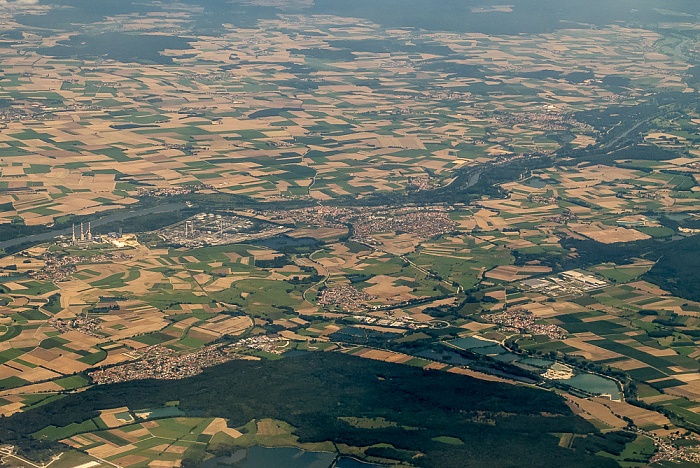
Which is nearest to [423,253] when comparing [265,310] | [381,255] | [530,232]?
[381,255]

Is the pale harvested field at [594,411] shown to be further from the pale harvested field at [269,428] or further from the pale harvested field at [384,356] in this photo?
the pale harvested field at [269,428]

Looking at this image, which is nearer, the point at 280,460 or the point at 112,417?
the point at 280,460

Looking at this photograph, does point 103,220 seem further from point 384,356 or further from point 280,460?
point 280,460

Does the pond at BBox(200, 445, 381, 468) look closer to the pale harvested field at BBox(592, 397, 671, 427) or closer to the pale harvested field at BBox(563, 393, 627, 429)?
the pale harvested field at BBox(563, 393, 627, 429)

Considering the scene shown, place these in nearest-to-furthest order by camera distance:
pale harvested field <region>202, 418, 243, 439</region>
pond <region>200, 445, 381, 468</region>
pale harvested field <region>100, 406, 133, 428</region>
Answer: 1. pond <region>200, 445, 381, 468</region>
2. pale harvested field <region>202, 418, 243, 439</region>
3. pale harvested field <region>100, 406, 133, 428</region>

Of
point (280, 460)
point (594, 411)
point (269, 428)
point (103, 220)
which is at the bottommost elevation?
point (103, 220)

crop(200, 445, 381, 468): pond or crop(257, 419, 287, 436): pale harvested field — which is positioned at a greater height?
crop(257, 419, 287, 436): pale harvested field

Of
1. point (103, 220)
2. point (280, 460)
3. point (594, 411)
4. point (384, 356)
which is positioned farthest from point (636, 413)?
point (103, 220)

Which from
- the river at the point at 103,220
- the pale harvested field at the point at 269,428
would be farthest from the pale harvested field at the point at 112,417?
the river at the point at 103,220

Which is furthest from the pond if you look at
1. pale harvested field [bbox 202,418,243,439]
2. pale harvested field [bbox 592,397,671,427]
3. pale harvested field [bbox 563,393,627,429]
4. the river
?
the river

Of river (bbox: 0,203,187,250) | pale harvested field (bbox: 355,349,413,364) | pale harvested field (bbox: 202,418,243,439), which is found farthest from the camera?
river (bbox: 0,203,187,250)

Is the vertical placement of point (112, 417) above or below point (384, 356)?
above

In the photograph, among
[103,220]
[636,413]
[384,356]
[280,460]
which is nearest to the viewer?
[280,460]
